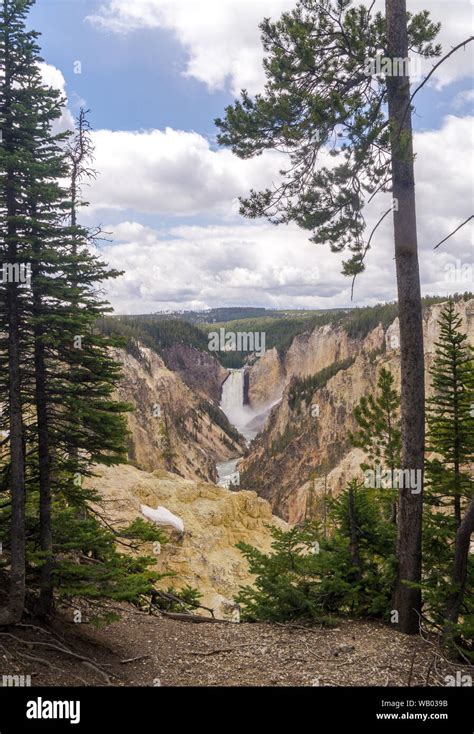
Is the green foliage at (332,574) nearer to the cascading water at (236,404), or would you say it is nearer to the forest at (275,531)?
the forest at (275,531)

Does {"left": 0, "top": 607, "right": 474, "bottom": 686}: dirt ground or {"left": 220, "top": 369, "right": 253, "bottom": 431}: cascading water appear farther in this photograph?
{"left": 220, "top": 369, "right": 253, "bottom": 431}: cascading water

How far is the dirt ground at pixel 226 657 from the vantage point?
21.5 feet

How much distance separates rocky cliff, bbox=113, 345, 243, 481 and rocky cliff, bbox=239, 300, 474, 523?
1168 centimetres

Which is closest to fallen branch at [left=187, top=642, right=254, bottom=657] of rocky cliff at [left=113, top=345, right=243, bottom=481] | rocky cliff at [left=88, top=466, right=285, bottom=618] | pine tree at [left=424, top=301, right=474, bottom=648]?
pine tree at [left=424, top=301, right=474, bottom=648]

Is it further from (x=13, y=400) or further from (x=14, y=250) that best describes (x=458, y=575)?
(x=14, y=250)

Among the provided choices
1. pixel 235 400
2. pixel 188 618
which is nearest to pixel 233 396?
pixel 235 400

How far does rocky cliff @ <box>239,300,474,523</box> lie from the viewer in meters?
72.0

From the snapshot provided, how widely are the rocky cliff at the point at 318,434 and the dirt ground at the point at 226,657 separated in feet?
171

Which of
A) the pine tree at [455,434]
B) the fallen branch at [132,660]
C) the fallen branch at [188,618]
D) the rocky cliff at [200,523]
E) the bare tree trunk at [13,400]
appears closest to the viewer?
the bare tree trunk at [13,400]

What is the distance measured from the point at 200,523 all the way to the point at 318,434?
2551 inches

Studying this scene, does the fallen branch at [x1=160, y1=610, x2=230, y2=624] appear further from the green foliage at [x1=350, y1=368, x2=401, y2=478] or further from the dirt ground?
the green foliage at [x1=350, y1=368, x2=401, y2=478]

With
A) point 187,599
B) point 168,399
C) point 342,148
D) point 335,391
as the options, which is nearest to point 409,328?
point 342,148

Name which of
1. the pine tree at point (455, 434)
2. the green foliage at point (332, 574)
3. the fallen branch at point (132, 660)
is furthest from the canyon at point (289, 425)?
the fallen branch at point (132, 660)
